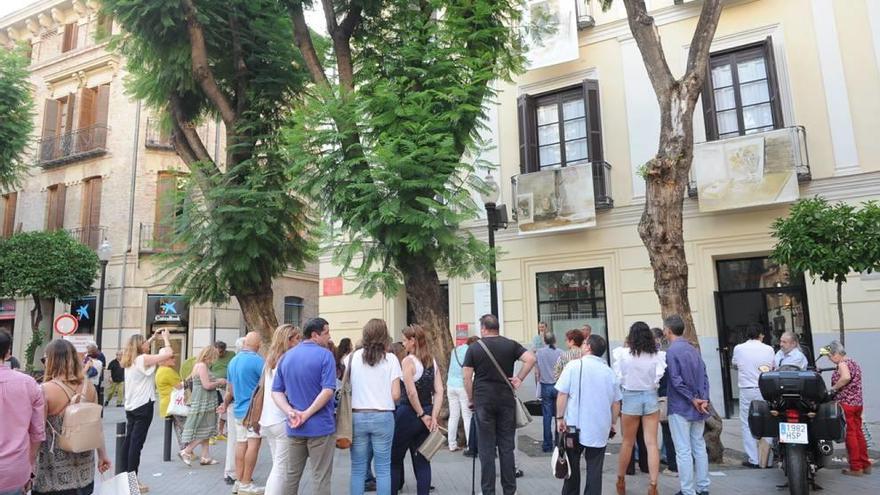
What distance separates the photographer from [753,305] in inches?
509

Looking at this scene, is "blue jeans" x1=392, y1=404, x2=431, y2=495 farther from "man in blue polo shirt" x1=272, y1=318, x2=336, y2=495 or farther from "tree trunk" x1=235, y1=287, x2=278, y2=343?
"tree trunk" x1=235, y1=287, x2=278, y2=343

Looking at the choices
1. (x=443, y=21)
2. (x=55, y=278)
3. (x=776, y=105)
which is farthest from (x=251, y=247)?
(x=55, y=278)

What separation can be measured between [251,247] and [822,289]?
35.7 ft

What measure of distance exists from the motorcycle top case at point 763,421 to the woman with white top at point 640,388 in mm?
→ 1026

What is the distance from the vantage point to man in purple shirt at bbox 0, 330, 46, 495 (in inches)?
150

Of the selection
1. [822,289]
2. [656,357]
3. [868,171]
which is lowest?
[656,357]

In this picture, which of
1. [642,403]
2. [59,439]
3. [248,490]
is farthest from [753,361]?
[59,439]

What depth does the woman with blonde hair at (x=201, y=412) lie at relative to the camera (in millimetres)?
8898

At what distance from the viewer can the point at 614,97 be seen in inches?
555

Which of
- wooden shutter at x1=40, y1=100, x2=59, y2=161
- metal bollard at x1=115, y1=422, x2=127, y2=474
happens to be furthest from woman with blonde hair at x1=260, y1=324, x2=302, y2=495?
wooden shutter at x1=40, y1=100, x2=59, y2=161

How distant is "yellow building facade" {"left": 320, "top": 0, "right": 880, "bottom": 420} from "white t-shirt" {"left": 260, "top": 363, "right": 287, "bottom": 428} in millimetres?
7218

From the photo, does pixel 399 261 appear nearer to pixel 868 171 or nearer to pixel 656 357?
pixel 656 357

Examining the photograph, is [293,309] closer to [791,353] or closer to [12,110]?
[12,110]

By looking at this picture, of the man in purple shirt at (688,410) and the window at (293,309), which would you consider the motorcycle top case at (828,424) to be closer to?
the man in purple shirt at (688,410)
